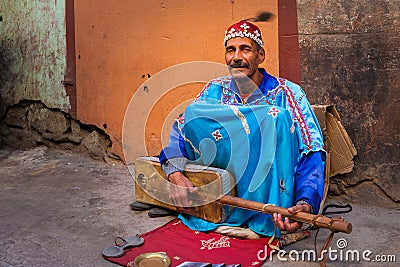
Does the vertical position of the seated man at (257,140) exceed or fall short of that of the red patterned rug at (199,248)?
it exceeds it

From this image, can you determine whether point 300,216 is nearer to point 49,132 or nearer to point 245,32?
point 245,32

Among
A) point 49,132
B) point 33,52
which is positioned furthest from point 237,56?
point 33,52

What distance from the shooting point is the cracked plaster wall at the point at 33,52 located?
5105 millimetres

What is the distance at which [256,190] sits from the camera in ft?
9.29

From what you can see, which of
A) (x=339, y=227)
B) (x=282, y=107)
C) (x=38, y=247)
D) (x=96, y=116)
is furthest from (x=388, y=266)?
(x=96, y=116)

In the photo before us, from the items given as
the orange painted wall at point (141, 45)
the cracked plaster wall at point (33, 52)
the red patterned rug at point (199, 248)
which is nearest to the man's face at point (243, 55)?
the orange painted wall at point (141, 45)

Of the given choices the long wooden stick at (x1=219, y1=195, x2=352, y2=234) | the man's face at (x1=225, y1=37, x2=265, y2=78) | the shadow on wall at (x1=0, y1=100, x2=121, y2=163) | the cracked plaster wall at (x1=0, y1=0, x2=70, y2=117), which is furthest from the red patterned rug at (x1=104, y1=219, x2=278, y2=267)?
the cracked plaster wall at (x1=0, y1=0, x2=70, y2=117)

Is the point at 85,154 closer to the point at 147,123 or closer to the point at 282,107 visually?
the point at 147,123

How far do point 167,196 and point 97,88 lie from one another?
6.44 feet

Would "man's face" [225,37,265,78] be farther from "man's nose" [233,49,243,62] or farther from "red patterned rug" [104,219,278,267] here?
"red patterned rug" [104,219,278,267]

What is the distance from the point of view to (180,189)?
3.00m

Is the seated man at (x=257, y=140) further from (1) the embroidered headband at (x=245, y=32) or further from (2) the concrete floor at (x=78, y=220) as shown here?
(2) the concrete floor at (x=78, y=220)

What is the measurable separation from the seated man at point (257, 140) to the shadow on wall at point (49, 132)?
1.79m

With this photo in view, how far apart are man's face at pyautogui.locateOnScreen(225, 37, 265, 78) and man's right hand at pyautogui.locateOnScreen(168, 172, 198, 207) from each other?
72 cm
